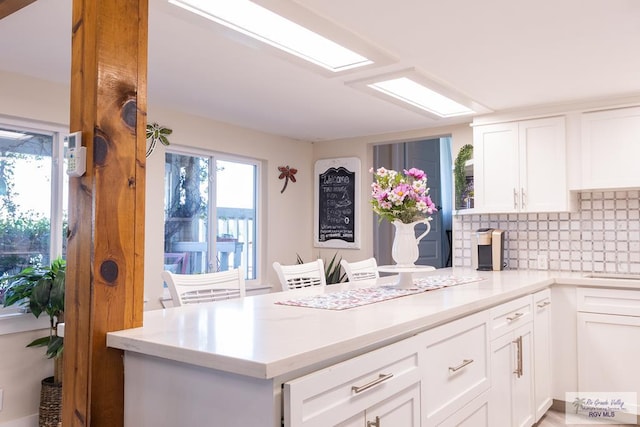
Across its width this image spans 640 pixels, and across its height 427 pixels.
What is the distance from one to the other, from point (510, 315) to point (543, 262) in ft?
5.02

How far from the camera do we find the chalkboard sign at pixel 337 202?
16.6 feet

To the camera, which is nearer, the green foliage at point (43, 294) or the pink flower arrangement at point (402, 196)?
the pink flower arrangement at point (402, 196)

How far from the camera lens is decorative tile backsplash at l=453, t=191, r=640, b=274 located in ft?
11.8

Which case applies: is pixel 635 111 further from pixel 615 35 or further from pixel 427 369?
pixel 427 369

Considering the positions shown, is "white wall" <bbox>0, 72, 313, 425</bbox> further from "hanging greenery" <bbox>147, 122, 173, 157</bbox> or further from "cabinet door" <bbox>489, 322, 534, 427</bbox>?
"cabinet door" <bbox>489, 322, 534, 427</bbox>

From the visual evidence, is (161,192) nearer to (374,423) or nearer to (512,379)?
(512,379)

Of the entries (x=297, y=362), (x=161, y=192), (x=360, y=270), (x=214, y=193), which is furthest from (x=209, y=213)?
(x=297, y=362)

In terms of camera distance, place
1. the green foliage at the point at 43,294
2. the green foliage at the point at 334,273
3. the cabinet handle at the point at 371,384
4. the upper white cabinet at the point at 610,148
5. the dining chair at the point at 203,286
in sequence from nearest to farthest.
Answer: the cabinet handle at the point at 371,384 → the dining chair at the point at 203,286 → the green foliage at the point at 43,294 → the upper white cabinet at the point at 610,148 → the green foliage at the point at 334,273

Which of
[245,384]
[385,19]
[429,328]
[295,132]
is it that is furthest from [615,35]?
[295,132]

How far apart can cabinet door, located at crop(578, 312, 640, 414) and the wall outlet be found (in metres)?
0.66

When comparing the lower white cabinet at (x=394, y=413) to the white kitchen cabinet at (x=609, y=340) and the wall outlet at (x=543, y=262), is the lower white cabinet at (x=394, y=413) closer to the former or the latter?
the white kitchen cabinet at (x=609, y=340)

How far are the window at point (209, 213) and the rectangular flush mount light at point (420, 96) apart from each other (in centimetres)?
194
